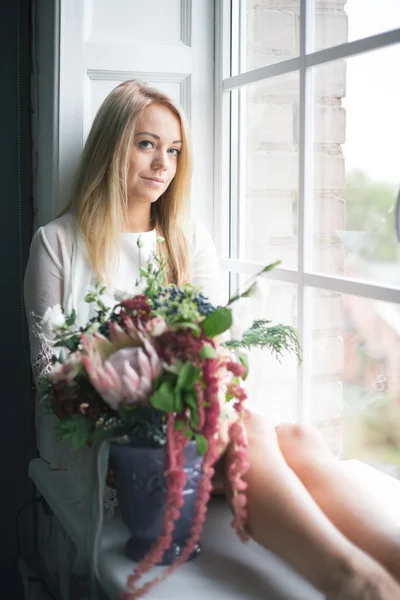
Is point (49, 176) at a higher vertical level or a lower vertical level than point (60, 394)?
higher

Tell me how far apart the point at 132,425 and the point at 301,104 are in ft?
2.85

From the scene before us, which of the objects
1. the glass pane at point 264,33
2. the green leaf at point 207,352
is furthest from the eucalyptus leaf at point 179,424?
the glass pane at point 264,33

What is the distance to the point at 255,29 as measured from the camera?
6.29 ft

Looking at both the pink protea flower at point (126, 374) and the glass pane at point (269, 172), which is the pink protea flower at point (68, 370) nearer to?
the pink protea flower at point (126, 374)

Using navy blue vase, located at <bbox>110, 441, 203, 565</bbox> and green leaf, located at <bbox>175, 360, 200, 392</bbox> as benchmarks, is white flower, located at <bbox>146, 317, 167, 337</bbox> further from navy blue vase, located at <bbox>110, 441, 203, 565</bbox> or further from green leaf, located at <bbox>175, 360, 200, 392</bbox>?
navy blue vase, located at <bbox>110, 441, 203, 565</bbox>

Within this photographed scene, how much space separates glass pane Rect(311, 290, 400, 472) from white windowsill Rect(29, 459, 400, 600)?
0.18 meters

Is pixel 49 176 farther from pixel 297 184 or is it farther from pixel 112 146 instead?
pixel 297 184

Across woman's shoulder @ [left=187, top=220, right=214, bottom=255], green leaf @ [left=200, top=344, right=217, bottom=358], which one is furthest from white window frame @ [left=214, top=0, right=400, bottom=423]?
green leaf @ [left=200, top=344, right=217, bottom=358]

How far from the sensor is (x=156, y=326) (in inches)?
43.5

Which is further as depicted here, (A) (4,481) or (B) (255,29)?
(A) (4,481)

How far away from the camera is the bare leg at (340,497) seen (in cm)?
105

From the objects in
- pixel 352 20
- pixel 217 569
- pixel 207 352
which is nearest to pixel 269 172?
pixel 352 20

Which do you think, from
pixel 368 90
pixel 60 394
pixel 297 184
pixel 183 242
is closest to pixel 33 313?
pixel 183 242

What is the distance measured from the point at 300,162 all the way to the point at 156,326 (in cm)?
71
